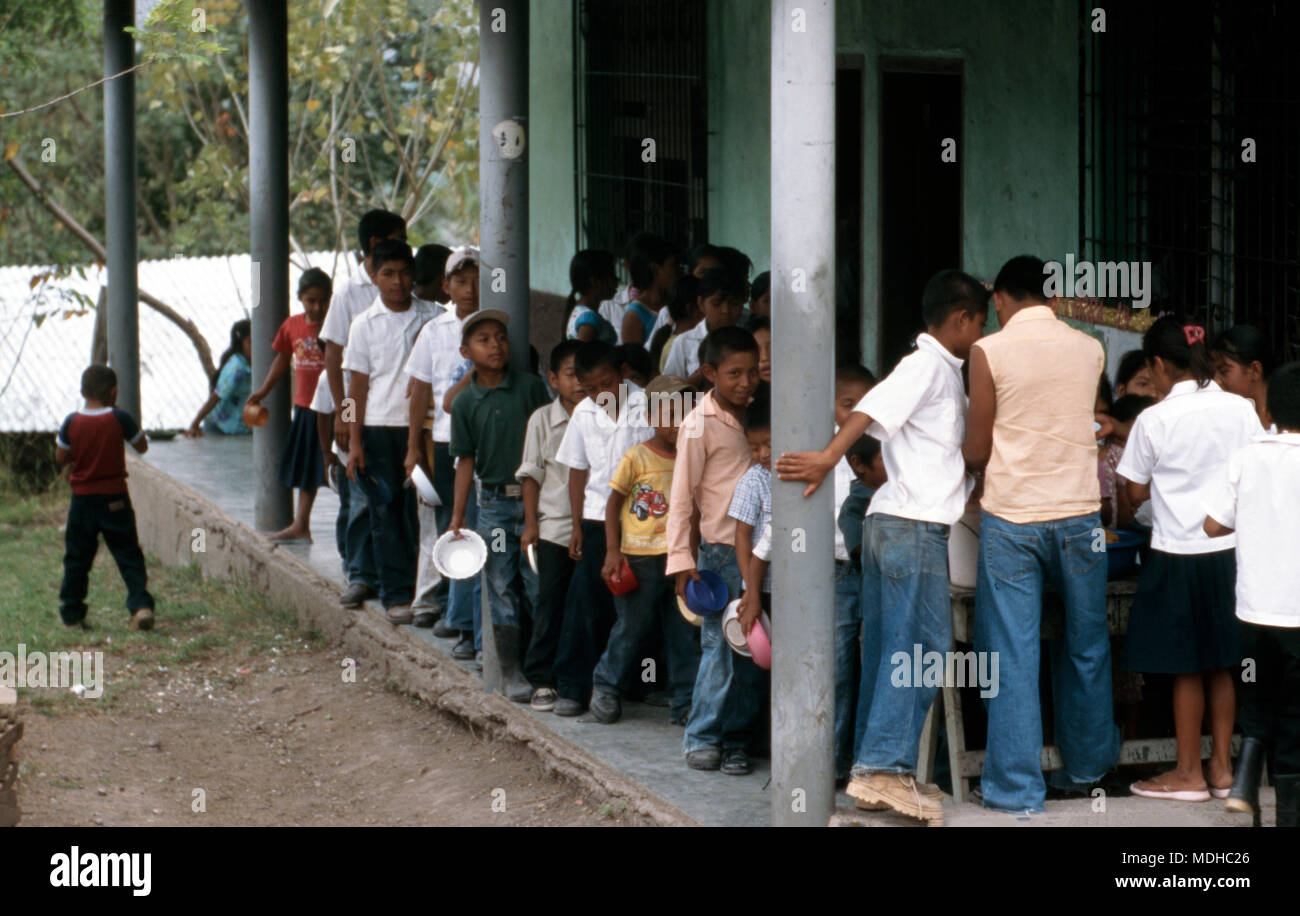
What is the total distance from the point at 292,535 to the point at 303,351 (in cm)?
115

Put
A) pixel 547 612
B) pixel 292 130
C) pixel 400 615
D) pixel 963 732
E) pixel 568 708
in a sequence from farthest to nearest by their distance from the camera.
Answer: pixel 292 130 < pixel 400 615 < pixel 547 612 < pixel 568 708 < pixel 963 732

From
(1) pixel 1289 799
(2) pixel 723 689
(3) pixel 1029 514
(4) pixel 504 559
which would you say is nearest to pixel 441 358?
(4) pixel 504 559

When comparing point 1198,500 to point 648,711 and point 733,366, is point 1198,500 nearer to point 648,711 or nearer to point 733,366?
point 733,366

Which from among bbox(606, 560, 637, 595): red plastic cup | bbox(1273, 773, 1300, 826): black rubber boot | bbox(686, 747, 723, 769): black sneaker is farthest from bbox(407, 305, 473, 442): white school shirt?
bbox(1273, 773, 1300, 826): black rubber boot

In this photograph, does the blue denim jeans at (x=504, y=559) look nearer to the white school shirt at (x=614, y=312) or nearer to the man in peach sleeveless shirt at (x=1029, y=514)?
the white school shirt at (x=614, y=312)

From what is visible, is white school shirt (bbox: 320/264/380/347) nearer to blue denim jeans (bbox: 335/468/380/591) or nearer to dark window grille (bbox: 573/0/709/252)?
blue denim jeans (bbox: 335/468/380/591)

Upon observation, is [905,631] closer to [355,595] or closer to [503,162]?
[503,162]

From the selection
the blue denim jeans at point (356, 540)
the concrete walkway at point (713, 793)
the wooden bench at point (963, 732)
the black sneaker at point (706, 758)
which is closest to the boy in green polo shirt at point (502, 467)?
the concrete walkway at point (713, 793)

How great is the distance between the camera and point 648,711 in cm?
652

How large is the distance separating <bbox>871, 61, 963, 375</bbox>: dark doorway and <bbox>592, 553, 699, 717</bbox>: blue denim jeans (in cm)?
342

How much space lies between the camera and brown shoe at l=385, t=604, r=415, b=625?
7910 millimetres

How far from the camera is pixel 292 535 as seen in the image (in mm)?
9828
